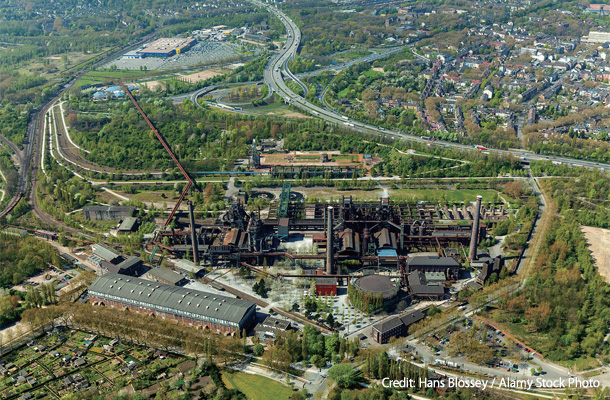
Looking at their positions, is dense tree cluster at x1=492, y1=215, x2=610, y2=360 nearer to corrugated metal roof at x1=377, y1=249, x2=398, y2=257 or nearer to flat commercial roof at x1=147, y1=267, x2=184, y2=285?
corrugated metal roof at x1=377, y1=249, x2=398, y2=257

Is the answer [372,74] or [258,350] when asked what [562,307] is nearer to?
[258,350]

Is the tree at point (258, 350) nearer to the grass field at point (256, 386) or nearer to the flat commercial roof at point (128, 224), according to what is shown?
the grass field at point (256, 386)

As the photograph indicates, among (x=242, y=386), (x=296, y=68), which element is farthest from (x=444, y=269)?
(x=296, y=68)

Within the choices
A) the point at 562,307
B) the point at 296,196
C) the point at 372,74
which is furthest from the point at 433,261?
the point at 372,74

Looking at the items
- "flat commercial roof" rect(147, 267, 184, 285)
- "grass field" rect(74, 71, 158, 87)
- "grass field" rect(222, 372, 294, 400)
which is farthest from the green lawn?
"grass field" rect(74, 71, 158, 87)

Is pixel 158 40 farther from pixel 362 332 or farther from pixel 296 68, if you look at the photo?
pixel 362 332

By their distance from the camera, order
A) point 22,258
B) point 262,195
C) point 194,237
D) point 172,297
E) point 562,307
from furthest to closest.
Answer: point 262,195
point 22,258
point 194,237
point 172,297
point 562,307

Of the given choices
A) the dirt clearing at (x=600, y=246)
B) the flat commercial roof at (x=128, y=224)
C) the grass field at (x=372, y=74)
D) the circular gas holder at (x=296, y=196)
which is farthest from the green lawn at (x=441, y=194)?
the grass field at (x=372, y=74)
